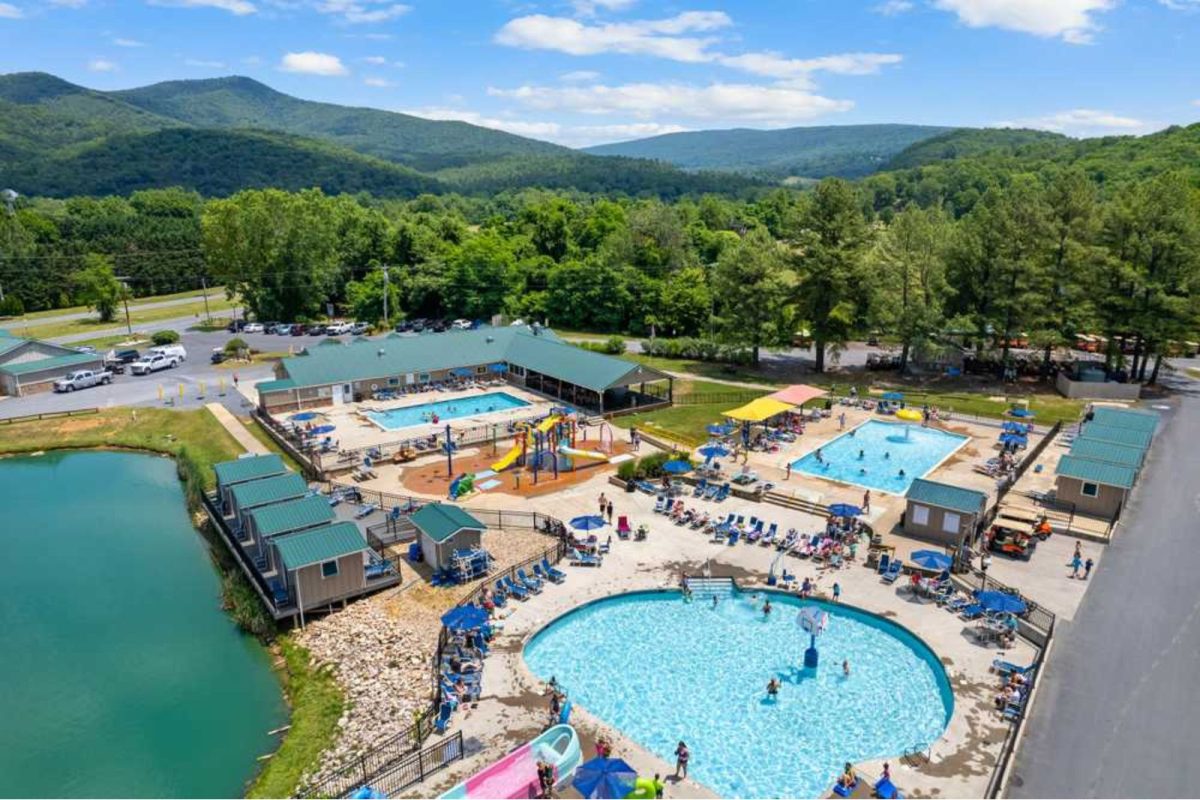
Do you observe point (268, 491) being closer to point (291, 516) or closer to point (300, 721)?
point (291, 516)

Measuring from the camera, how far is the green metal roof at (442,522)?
2723cm

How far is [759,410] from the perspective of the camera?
41375mm

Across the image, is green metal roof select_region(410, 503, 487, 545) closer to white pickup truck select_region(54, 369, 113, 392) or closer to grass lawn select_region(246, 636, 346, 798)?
grass lawn select_region(246, 636, 346, 798)

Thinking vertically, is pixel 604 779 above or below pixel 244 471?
below

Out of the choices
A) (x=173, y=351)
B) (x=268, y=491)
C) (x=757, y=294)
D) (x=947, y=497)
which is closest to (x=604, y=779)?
(x=268, y=491)

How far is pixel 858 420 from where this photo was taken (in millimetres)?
45688

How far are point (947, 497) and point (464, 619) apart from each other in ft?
65.4

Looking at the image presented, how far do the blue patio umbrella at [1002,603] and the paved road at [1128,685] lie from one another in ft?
4.47

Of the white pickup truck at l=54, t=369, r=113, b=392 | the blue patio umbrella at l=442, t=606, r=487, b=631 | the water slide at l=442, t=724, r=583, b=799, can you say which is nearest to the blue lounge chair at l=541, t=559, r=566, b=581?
the blue patio umbrella at l=442, t=606, r=487, b=631

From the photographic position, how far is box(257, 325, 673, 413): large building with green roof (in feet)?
157

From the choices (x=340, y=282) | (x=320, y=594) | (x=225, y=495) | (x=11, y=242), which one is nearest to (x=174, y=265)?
(x=11, y=242)

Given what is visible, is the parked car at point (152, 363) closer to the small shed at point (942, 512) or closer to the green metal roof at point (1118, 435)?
the small shed at point (942, 512)

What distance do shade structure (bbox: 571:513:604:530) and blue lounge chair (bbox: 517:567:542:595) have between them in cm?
424

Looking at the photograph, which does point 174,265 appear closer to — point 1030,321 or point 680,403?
point 680,403
